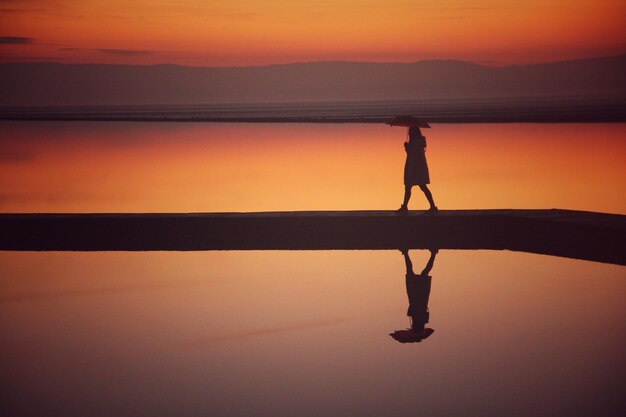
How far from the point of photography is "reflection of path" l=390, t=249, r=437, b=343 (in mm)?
10991

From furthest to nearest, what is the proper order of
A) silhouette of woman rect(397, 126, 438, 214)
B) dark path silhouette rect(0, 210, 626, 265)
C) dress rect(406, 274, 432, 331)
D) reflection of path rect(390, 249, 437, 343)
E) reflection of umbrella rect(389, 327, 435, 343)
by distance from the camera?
silhouette of woman rect(397, 126, 438, 214), dark path silhouette rect(0, 210, 626, 265), dress rect(406, 274, 432, 331), reflection of path rect(390, 249, 437, 343), reflection of umbrella rect(389, 327, 435, 343)

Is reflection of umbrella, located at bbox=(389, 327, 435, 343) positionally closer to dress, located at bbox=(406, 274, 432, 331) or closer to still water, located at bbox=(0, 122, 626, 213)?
dress, located at bbox=(406, 274, 432, 331)

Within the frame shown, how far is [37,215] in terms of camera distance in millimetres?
16438

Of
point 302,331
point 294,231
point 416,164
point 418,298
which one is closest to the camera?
point 302,331

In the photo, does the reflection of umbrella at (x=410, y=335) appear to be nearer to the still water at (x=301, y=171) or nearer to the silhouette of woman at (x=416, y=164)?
the silhouette of woman at (x=416, y=164)

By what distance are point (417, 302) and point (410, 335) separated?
5.02ft

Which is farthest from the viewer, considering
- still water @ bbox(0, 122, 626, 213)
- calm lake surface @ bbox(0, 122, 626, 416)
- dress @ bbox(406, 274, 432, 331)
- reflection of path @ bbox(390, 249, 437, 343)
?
still water @ bbox(0, 122, 626, 213)

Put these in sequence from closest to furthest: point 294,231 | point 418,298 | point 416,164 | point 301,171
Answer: point 418,298 < point 294,231 < point 416,164 < point 301,171

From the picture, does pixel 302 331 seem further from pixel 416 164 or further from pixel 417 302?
pixel 416 164

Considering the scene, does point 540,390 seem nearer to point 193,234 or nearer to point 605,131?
point 193,234

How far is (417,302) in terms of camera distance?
1248 cm

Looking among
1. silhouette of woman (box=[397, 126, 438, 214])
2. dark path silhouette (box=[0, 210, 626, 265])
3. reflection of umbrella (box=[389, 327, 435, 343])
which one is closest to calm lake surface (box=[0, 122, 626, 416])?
reflection of umbrella (box=[389, 327, 435, 343])

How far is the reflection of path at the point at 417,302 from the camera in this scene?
11.0 m

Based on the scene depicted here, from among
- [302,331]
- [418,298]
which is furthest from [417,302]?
[302,331]
